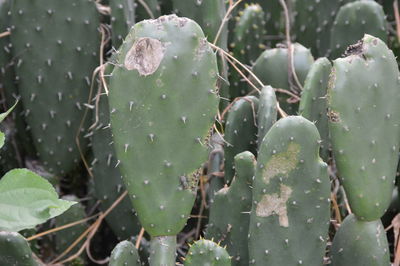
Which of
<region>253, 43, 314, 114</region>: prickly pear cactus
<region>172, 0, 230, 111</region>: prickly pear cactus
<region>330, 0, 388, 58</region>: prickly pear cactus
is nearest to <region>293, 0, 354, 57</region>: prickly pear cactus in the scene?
<region>330, 0, 388, 58</region>: prickly pear cactus

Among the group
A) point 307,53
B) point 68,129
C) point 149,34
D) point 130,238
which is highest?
point 149,34

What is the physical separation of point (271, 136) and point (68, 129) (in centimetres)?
98

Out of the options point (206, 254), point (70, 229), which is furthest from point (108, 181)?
point (206, 254)

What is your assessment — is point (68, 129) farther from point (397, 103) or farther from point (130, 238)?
point (397, 103)

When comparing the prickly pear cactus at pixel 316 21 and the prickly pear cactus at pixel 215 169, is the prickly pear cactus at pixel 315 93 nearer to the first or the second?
the prickly pear cactus at pixel 215 169

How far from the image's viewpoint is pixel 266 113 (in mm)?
2002

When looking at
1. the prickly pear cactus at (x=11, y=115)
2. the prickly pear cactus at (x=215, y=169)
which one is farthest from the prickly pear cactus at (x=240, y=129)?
the prickly pear cactus at (x=11, y=115)

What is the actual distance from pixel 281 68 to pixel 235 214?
57 cm

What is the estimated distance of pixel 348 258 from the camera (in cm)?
193

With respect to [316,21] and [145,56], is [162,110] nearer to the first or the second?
[145,56]

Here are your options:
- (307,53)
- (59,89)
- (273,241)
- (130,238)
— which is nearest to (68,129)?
(59,89)

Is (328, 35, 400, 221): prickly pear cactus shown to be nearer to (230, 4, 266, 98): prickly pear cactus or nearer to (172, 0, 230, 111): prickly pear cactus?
(172, 0, 230, 111): prickly pear cactus

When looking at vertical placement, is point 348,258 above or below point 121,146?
below

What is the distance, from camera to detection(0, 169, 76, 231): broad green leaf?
1.53 m
